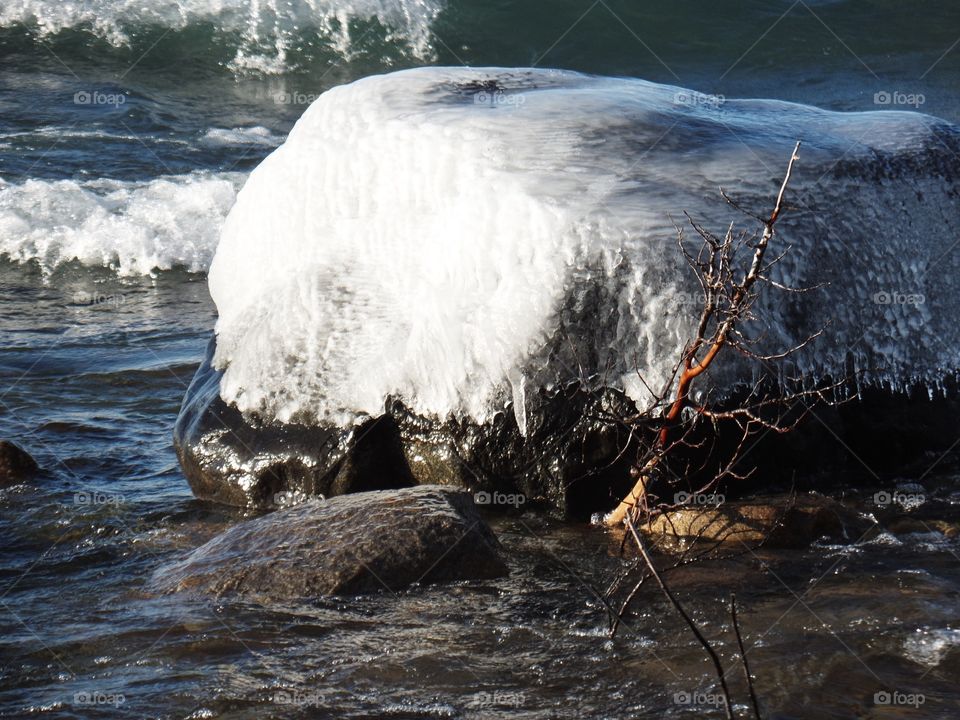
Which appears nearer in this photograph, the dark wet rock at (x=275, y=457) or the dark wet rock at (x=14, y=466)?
the dark wet rock at (x=275, y=457)

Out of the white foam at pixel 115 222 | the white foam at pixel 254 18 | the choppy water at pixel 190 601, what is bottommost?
the choppy water at pixel 190 601

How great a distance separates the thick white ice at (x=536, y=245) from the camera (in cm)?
Result: 432

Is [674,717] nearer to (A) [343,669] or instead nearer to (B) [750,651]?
(B) [750,651]

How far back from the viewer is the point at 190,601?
3896mm

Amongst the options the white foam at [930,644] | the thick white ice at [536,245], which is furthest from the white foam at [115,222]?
the white foam at [930,644]

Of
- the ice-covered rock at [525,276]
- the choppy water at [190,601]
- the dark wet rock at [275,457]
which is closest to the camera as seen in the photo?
the choppy water at [190,601]

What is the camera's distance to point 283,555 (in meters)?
4.02

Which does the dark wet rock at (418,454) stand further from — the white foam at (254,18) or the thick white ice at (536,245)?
the white foam at (254,18)

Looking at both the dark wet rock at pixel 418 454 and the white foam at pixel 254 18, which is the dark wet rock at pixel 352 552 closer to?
the dark wet rock at pixel 418 454

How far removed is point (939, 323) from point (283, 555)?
108 inches

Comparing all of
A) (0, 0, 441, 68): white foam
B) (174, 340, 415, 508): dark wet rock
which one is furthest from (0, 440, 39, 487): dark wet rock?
(0, 0, 441, 68): white foam

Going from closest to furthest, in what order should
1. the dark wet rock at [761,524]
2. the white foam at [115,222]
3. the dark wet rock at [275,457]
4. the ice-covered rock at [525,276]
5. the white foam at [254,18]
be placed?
the dark wet rock at [761,524]
the ice-covered rock at [525,276]
the dark wet rock at [275,457]
the white foam at [115,222]
the white foam at [254,18]

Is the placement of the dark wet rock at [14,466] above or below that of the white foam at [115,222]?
below

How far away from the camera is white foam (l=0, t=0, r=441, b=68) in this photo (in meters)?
14.6
